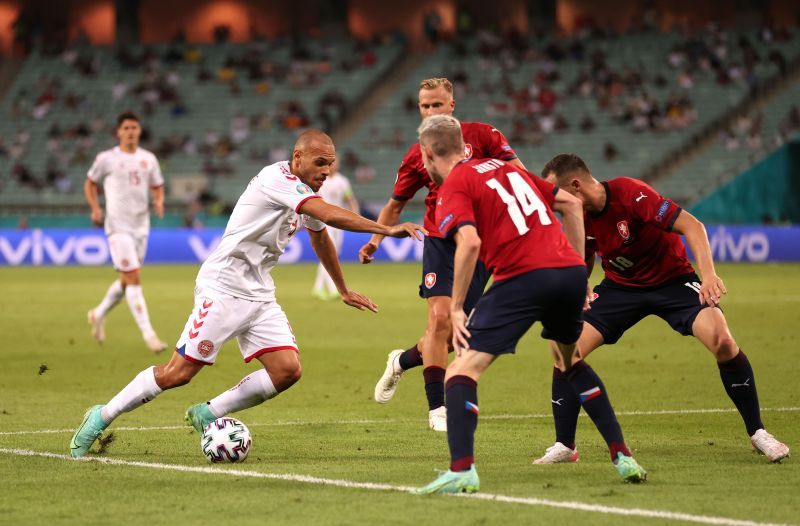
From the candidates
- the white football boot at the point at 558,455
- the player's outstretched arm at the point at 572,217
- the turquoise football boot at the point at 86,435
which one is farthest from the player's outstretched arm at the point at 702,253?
A: the turquoise football boot at the point at 86,435

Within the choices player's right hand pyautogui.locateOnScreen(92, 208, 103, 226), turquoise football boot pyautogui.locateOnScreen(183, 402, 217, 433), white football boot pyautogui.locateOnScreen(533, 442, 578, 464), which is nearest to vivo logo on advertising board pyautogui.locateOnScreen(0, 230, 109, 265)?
player's right hand pyautogui.locateOnScreen(92, 208, 103, 226)

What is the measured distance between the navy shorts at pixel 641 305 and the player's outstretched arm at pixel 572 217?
4.52 ft

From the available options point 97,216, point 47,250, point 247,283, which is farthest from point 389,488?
point 47,250

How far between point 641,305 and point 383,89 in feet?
133

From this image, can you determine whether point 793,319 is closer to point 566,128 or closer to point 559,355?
point 559,355

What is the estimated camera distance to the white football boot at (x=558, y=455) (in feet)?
27.0

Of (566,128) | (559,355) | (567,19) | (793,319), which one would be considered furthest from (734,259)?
(559,355)

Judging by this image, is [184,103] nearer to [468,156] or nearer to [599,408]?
[468,156]

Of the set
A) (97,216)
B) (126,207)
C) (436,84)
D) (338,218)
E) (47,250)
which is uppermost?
(436,84)

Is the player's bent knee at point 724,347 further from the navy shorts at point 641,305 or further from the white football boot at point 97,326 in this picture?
the white football boot at point 97,326

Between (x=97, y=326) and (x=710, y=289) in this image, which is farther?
(x=97, y=326)

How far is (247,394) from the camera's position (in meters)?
8.70

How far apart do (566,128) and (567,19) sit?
32.0 ft

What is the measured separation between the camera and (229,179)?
43.5m
